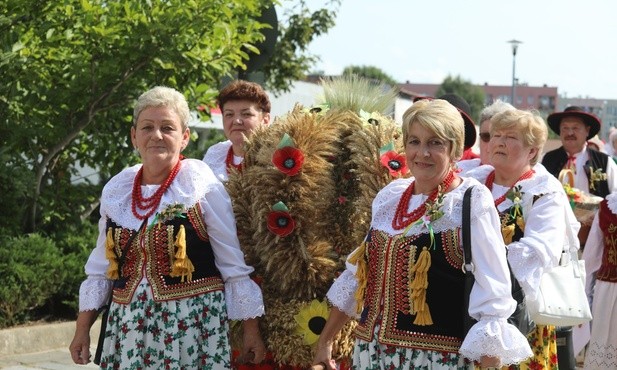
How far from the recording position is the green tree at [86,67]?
328 inches

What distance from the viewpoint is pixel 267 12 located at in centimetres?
889

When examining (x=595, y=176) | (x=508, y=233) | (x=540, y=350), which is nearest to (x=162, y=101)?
(x=508, y=233)

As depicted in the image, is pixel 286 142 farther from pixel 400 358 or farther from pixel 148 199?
pixel 400 358

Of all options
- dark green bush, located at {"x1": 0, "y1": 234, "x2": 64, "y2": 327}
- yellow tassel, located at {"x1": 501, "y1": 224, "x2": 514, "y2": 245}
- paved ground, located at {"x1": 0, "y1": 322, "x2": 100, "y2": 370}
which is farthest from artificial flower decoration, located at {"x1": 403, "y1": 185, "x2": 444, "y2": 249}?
dark green bush, located at {"x1": 0, "y1": 234, "x2": 64, "y2": 327}

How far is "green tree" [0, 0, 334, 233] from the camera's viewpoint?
834cm

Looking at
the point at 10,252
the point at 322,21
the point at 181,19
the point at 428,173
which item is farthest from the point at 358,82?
the point at 322,21

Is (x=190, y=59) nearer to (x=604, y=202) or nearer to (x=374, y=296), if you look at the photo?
(x=604, y=202)

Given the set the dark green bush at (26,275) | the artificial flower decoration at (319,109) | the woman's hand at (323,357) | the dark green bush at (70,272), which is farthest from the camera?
the dark green bush at (70,272)

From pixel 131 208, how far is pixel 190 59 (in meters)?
4.38

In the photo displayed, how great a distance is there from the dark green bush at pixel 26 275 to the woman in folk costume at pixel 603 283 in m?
4.18

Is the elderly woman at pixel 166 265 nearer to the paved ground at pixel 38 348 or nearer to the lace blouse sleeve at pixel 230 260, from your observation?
the lace blouse sleeve at pixel 230 260

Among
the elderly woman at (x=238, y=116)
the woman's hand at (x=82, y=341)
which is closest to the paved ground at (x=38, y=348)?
the elderly woman at (x=238, y=116)

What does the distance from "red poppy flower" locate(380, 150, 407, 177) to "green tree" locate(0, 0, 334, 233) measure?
3.83 metres

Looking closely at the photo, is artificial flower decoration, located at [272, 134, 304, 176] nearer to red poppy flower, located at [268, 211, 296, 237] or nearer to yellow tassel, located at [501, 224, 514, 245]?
red poppy flower, located at [268, 211, 296, 237]
